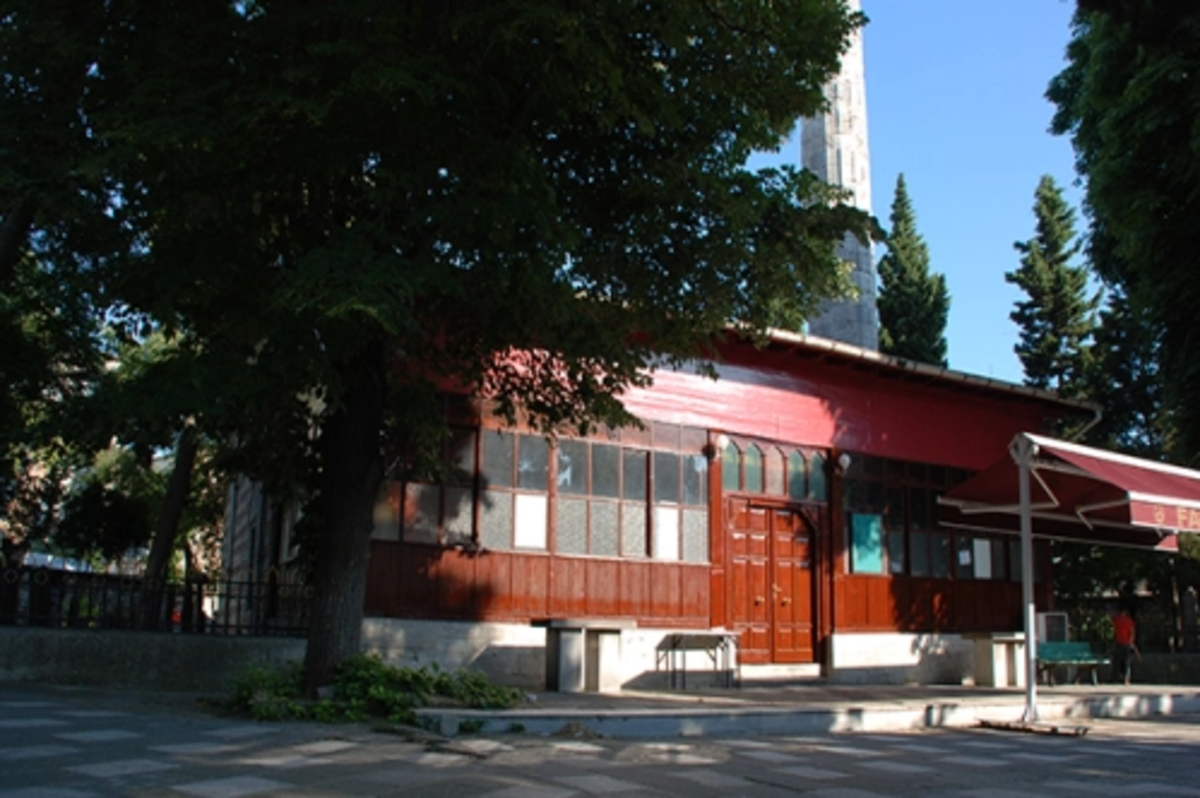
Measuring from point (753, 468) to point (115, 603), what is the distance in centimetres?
902

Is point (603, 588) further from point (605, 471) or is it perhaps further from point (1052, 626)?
point (1052, 626)

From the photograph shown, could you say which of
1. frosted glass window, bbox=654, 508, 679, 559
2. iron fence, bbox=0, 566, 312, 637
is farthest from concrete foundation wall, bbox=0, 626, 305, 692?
frosted glass window, bbox=654, 508, 679, 559

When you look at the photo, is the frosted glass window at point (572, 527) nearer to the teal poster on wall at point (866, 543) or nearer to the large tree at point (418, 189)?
the large tree at point (418, 189)

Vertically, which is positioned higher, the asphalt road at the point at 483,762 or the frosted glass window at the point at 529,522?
the frosted glass window at the point at 529,522

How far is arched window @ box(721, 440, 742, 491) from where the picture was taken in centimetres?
1631

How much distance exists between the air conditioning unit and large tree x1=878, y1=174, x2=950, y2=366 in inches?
607

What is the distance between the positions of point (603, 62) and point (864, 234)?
10.6 feet

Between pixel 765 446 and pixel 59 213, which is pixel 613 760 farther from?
pixel 765 446

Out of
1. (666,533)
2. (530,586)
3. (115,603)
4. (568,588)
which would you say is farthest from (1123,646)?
(115,603)

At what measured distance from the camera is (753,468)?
16.7 m

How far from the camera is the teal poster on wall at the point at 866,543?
57.7 feet

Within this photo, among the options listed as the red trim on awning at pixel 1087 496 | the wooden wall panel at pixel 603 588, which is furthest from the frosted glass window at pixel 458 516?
the red trim on awning at pixel 1087 496

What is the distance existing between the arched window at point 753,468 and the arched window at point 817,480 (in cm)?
106

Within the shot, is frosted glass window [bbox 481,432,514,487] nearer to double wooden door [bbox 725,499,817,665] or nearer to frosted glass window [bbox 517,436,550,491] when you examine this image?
frosted glass window [bbox 517,436,550,491]
